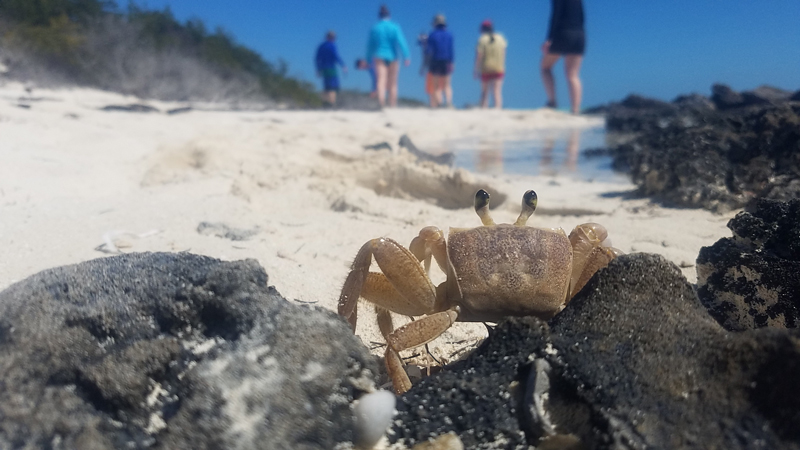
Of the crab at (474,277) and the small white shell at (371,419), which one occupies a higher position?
the crab at (474,277)

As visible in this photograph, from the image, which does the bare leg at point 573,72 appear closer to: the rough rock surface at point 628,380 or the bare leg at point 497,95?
the bare leg at point 497,95

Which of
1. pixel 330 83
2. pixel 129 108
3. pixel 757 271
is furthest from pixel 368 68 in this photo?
pixel 757 271

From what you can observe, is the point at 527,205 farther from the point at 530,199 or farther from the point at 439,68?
the point at 439,68

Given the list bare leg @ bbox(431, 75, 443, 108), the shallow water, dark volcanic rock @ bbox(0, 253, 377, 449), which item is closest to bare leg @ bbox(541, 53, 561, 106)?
the shallow water

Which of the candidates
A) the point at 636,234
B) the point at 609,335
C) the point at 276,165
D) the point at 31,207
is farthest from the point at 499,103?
the point at 609,335

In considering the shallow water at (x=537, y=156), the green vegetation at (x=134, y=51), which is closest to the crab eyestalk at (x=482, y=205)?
the shallow water at (x=537, y=156)
